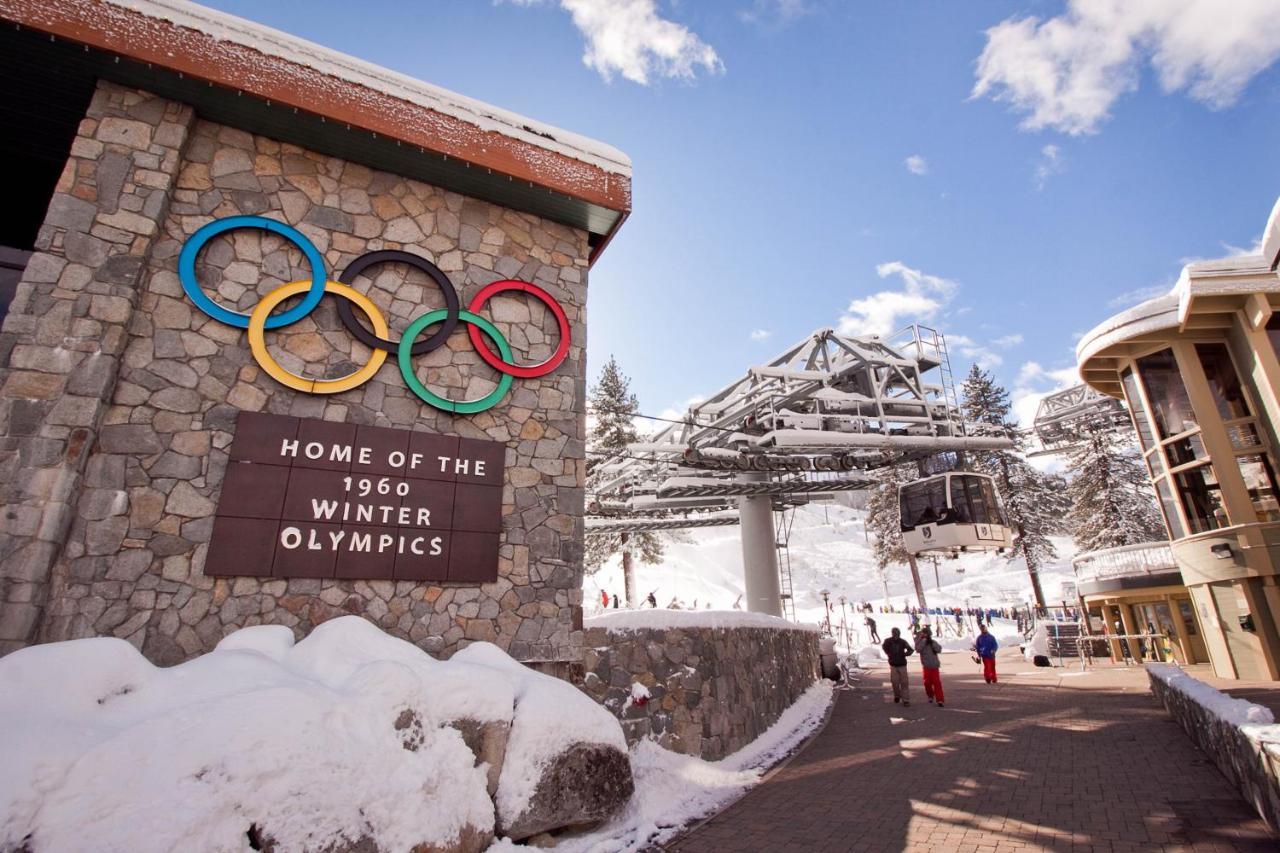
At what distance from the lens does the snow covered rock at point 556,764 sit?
507 cm

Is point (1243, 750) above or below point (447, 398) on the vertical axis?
below

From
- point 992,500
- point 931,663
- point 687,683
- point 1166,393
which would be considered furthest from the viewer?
point 992,500

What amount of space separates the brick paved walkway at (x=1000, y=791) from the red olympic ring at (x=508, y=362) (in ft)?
17.5

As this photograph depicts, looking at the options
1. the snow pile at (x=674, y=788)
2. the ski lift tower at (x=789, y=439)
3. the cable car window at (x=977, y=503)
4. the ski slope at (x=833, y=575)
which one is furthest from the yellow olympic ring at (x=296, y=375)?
the ski slope at (x=833, y=575)

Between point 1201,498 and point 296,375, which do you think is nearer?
point 296,375

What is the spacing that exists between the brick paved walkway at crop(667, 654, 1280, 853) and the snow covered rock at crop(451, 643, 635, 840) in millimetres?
903

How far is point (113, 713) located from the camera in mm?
4043

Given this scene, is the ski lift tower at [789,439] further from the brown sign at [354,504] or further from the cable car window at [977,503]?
the brown sign at [354,504]

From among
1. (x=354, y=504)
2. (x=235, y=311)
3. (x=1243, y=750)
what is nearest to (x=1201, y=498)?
(x=1243, y=750)

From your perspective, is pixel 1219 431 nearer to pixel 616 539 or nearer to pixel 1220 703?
pixel 1220 703

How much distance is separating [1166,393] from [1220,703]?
37.1 feet

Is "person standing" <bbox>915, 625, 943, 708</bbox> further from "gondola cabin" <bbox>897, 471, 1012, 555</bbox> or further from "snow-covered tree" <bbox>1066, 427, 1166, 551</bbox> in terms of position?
"snow-covered tree" <bbox>1066, 427, 1166, 551</bbox>

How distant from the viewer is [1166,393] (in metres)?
15.3

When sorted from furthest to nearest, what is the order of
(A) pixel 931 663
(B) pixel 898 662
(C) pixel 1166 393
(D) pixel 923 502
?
(D) pixel 923 502 → (C) pixel 1166 393 → (B) pixel 898 662 → (A) pixel 931 663
